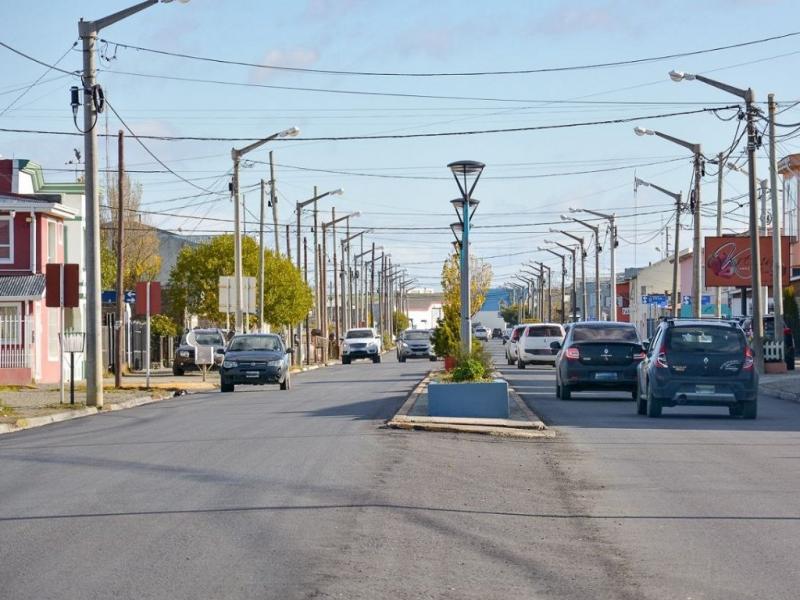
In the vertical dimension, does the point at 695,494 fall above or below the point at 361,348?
below

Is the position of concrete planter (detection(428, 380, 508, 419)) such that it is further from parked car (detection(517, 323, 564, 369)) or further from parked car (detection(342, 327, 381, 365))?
parked car (detection(342, 327, 381, 365))

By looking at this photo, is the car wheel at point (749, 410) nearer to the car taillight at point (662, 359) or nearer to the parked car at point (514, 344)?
the car taillight at point (662, 359)

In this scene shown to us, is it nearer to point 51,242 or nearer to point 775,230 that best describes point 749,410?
point 775,230

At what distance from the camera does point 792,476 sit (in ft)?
49.6

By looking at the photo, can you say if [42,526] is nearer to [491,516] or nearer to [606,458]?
[491,516]

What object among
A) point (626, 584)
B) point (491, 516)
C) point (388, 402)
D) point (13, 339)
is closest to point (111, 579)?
point (626, 584)

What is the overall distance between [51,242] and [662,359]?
28540 millimetres

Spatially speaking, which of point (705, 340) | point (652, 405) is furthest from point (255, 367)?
point (705, 340)

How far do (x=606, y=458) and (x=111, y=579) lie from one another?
30.2 feet

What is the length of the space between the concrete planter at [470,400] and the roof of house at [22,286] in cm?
2469

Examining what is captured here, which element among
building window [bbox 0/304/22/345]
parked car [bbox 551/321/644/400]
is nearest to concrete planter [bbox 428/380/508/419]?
parked car [bbox 551/321/644/400]

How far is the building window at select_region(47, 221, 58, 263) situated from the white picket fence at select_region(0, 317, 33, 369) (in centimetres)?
353

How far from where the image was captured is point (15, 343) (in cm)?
4416

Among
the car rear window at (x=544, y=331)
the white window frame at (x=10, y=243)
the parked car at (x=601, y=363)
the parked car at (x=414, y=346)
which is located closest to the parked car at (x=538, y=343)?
the car rear window at (x=544, y=331)
